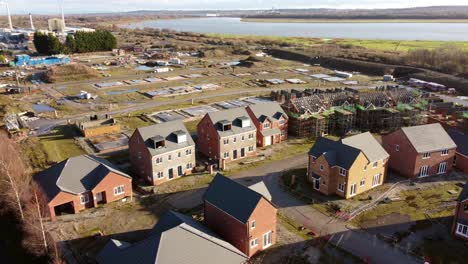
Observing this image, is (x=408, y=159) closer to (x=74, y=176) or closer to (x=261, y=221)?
(x=261, y=221)

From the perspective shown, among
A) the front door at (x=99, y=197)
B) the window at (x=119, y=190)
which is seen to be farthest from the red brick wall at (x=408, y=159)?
the front door at (x=99, y=197)

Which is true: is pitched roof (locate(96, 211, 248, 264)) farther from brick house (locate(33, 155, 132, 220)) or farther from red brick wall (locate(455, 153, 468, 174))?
red brick wall (locate(455, 153, 468, 174))

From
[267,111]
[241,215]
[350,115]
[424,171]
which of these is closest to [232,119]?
[267,111]

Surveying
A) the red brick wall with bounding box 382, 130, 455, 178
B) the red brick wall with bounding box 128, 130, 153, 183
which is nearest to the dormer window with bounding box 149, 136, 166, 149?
the red brick wall with bounding box 128, 130, 153, 183

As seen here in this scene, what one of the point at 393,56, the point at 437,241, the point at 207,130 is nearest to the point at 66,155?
the point at 207,130

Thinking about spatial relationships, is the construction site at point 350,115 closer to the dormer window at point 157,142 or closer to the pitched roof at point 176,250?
the dormer window at point 157,142

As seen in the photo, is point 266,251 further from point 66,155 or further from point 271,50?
point 271,50
